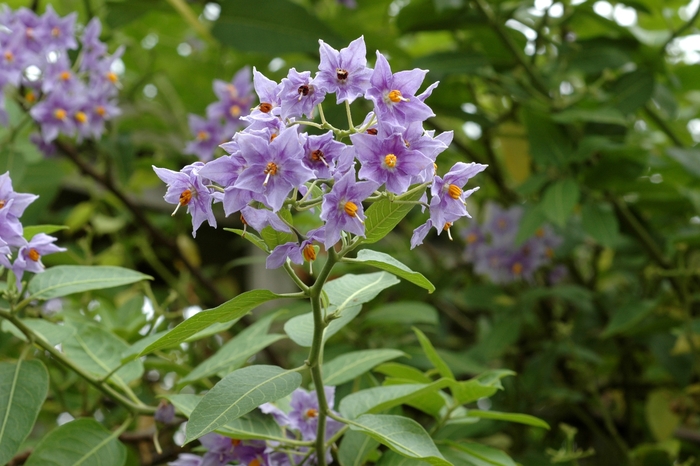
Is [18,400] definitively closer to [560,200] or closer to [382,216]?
[382,216]

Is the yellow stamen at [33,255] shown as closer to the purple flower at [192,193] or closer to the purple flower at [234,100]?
the purple flower at [192,193]

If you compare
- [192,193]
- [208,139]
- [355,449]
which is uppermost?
[192,193]

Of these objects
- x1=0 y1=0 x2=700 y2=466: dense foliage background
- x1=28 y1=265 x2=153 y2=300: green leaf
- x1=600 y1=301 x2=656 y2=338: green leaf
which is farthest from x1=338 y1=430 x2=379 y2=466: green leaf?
x1=600 y1=301 x2=656 y2=338: green leaf

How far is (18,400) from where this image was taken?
824 mm

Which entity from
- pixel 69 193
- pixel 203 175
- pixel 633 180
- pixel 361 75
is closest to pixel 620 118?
pixel 633 180

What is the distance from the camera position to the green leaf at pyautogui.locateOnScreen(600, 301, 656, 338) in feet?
4.76

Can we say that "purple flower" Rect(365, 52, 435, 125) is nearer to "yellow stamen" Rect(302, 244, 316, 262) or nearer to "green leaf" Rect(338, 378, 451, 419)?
"yellow stamen" Rect(302, 244, 316, 262)

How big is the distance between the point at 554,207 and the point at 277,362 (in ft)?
2.38

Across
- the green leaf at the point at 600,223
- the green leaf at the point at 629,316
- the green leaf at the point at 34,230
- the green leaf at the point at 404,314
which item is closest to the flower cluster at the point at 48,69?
the green leaf at the point at 34,230

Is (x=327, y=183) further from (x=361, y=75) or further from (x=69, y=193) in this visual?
(x=69, y=193)

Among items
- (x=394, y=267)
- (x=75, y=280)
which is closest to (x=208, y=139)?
(x=75, y=280)

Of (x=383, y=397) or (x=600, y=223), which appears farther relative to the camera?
(x=600, y=223)

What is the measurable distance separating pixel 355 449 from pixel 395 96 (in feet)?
1.49

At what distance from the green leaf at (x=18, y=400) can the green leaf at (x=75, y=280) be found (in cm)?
10
